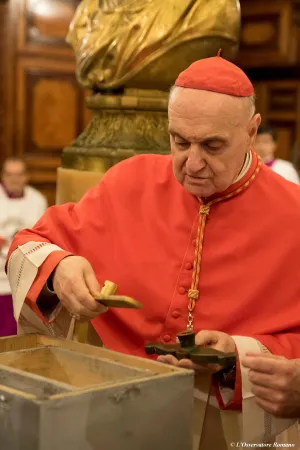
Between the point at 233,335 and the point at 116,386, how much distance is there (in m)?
0.72

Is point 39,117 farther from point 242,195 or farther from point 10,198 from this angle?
point 242,195

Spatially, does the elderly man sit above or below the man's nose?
below

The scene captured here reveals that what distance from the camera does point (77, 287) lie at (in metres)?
2.04

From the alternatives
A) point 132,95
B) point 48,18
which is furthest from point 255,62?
point 132,95

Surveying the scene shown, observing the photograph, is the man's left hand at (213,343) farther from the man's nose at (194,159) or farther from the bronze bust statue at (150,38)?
the bronze bust statue at (150,38)

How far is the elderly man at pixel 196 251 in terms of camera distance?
7.00 ft

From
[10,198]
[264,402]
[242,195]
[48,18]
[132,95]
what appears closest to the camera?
[264,402]

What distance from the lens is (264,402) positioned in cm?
197

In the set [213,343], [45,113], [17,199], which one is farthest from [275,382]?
[45,113]

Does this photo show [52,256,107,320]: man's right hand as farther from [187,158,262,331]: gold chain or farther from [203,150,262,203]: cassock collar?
[203,150,262,203]: cassock collar

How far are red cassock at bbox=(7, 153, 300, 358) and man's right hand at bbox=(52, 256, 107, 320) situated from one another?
0.05 m

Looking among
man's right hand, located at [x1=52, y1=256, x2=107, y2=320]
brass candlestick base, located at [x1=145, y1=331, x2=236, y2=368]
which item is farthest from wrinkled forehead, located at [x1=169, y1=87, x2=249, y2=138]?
brass candlestick base, located at [x1=145, y1=331, x2=236, y2=368]

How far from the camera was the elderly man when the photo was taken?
2.13m

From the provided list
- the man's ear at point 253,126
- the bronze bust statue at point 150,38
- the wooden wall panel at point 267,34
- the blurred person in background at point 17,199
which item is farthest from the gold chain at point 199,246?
the wooden wall panel at point 267,34
